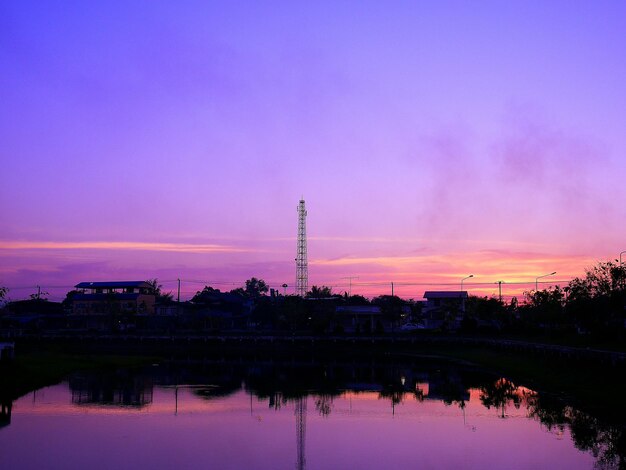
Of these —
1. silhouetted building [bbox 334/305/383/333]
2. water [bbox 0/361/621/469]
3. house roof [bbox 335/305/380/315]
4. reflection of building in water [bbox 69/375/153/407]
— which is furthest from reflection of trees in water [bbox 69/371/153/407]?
house roof [bbox 335/305/380/315]

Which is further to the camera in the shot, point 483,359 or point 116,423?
point 483,359

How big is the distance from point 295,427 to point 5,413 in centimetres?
1775

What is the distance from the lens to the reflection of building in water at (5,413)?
38.2m

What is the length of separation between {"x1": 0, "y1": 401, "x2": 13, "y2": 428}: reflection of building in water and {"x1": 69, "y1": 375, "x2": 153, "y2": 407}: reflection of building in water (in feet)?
13.9

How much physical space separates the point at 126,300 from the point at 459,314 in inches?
2937

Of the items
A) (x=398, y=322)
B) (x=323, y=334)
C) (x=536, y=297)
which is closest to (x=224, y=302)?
(x=398, y=322)

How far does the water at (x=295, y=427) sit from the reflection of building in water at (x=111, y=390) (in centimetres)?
14

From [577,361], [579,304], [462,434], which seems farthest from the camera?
[579,304]

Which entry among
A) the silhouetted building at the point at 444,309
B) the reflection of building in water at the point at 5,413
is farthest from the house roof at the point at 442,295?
the reflection of building in water at the point at 5,413

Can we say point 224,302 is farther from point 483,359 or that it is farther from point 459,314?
point 483,359

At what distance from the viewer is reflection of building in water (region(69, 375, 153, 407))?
47.5 metres

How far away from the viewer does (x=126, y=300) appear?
158000mm

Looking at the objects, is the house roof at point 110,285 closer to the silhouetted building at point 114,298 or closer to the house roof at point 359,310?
the silhouetted building at point 114,298

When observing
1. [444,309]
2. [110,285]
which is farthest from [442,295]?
[110,285]
